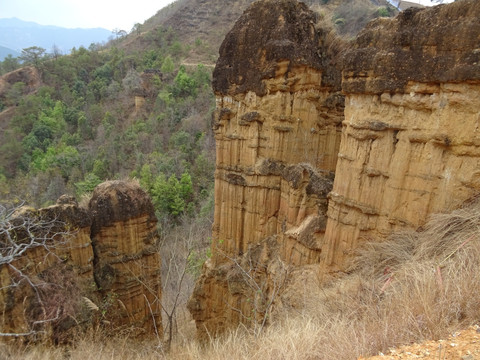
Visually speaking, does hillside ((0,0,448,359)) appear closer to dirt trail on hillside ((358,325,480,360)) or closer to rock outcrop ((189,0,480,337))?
rock outcrop ((189,0,480,337))

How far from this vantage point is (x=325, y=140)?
7.48 m

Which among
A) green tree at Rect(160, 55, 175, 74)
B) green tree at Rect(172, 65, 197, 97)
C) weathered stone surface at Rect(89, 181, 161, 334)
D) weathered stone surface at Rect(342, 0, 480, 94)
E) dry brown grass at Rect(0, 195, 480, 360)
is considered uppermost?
green tree at Rect(160, 55, 175, 74)

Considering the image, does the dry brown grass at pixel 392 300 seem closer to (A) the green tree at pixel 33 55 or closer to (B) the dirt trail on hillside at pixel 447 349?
(B) the dirt trail on hillside at pixel 447 349

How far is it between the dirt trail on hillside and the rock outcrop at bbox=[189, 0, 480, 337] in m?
2.10

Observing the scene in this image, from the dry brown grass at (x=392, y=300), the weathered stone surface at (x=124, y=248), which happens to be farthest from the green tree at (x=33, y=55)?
the dry brown grass at (x=392, y=300)

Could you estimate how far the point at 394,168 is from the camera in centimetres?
470

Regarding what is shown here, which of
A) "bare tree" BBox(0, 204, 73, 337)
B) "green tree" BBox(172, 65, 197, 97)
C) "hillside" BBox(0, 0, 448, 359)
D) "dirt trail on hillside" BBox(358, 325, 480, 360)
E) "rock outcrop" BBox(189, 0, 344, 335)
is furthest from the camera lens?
"green tree" BBox(172, 65, 197, 97)

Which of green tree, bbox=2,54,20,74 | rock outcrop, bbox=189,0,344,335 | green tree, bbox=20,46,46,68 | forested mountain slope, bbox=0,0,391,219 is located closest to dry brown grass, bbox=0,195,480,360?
rock outcrop, bbox=189,0,344,335

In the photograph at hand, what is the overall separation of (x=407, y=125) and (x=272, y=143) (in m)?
3.48

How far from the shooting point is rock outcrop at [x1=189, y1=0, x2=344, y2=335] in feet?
22.1

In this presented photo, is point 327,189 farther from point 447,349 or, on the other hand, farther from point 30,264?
point 30,264

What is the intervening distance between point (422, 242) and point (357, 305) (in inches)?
54.1

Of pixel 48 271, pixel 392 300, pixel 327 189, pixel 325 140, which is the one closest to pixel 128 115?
pixel 48 271

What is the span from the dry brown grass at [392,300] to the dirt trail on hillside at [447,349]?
12 cm
